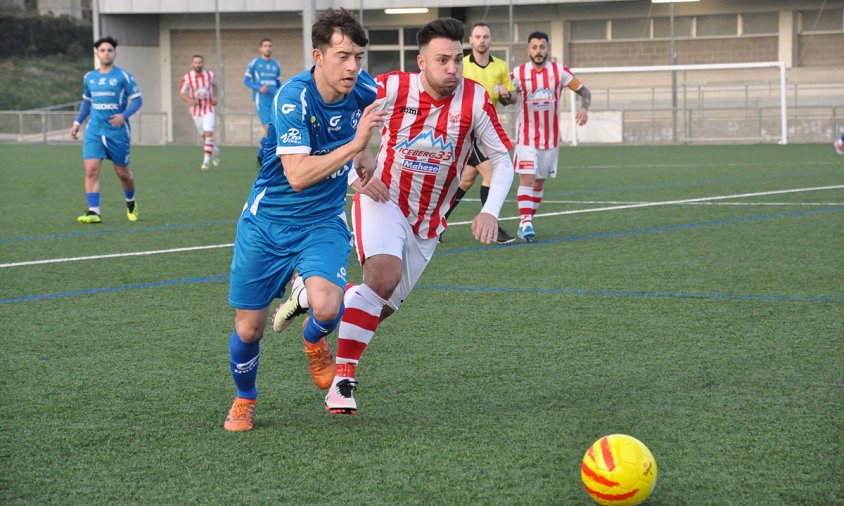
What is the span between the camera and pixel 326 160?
446 cm

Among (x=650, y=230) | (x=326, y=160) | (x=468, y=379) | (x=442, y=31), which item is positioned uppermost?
(x=442, y=31)

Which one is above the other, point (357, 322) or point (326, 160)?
point (326, 160)

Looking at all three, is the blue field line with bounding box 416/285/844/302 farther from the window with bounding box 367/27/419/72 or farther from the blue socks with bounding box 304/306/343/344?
the window with bounding box 367/27/419/72

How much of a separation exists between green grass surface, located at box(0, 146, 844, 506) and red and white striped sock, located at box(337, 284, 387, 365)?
0.23 metres

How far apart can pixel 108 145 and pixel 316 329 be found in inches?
320

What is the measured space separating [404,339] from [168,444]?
6.86ft

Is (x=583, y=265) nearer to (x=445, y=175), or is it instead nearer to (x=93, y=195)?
(x=445, y=175)

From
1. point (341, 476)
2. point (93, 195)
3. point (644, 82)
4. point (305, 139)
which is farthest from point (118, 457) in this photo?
point (644, 82)

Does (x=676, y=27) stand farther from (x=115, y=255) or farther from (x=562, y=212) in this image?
(x=115, y=255)

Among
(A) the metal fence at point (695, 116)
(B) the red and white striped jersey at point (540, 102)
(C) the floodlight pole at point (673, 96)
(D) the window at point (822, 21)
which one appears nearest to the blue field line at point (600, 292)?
(B) the red and white striped jersey at point (540, 102)

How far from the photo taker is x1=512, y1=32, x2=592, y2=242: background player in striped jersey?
11.1 metres

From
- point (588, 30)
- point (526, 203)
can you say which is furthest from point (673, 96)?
point (526, 203)

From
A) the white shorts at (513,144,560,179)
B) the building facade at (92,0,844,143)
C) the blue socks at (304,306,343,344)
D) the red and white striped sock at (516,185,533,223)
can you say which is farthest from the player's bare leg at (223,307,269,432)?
the building facade at (92,0,844,143)

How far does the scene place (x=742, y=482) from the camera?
3785mm
